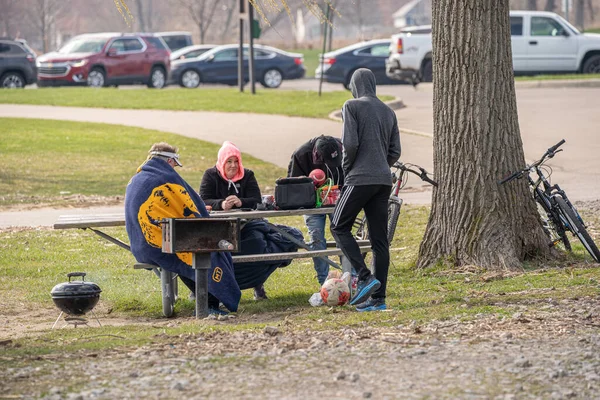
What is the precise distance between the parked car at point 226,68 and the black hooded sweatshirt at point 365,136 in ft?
91.2

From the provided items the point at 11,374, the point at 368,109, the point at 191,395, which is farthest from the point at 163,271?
the point at 191,395

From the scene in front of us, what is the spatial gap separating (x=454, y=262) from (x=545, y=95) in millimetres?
16321

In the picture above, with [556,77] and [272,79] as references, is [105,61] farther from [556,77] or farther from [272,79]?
[556,77]

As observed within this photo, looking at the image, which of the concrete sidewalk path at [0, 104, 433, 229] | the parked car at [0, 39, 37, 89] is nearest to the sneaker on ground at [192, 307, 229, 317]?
the concrete sidewalk path at [0, 104, 433, 229]

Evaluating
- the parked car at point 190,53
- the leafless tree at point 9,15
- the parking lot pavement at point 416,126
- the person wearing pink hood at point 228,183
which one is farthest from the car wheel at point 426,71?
the leafless tree at point 9,15

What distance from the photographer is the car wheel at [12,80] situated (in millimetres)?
33844

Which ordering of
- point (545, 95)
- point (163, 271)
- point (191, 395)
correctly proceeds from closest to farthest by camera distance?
point (191, 395) → point (163, 271) → point (545, 95)

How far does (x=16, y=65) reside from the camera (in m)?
33.5

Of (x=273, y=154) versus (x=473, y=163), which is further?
(x=273, y=154)

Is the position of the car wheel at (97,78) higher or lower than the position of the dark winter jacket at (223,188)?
higher

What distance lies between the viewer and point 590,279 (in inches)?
339

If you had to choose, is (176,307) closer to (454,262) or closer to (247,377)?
(454,262)

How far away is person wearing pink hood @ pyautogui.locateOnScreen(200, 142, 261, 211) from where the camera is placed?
9.09 meters

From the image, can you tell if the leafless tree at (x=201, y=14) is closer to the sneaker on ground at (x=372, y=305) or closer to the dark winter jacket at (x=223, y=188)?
the dark winter jacket at (x=223, y=188)
